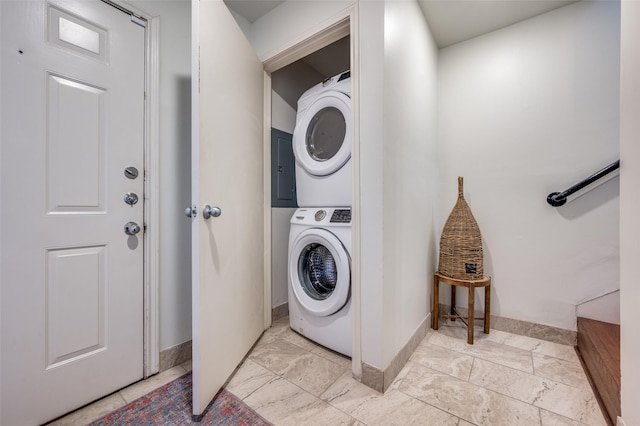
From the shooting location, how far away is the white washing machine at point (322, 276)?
1.48 m

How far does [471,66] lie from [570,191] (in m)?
1.10

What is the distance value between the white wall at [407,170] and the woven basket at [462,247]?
142 mm

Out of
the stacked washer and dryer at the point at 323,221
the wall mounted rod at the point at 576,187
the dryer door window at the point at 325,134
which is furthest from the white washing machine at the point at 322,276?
the wall mounted rod at the point at 576,187

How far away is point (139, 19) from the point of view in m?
1.30

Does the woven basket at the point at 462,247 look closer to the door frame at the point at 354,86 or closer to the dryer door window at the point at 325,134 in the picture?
the door frame at the point at 354,86

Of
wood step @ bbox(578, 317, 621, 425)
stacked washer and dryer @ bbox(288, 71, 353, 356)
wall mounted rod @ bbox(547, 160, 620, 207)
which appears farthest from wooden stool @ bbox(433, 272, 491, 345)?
stacked washer and dryer @ bbox(288, 71, 353, 356)

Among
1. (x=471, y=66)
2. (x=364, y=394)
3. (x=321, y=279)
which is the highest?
(x=471, y=66)

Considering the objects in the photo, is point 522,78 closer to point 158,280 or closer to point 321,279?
point 321,279

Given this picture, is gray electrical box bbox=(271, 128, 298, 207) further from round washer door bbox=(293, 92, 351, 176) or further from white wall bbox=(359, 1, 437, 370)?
white wall bbox=(359, 1, 437, 370)

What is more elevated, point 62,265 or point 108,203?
point 108,203

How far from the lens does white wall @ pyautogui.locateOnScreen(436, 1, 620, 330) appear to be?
1.55 m

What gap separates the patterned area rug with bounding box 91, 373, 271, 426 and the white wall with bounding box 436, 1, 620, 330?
1.69 m

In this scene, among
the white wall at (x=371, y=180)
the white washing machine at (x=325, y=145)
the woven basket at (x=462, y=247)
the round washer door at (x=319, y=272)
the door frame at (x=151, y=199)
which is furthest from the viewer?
the woven basket at (x=462, y=247)

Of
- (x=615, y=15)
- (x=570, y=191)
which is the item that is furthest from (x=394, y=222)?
(x=615, y=15)
